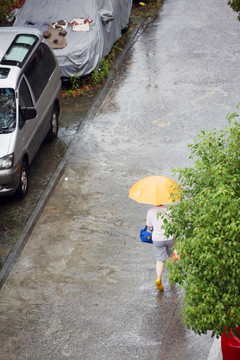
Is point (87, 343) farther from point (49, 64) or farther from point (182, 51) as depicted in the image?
point (182, 51)

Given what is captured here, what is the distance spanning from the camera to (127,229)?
35.2 feet

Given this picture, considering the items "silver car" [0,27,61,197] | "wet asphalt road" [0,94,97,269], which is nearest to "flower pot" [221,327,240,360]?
"wet asphalt road" [0,94,97,269]

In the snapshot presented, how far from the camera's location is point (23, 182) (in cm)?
1152

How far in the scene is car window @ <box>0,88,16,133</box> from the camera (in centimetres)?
1128

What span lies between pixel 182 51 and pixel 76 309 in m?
10.6

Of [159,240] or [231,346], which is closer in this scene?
[231,346]

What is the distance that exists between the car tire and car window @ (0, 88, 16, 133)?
185cm

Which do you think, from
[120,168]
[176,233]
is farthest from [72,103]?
[176,233]

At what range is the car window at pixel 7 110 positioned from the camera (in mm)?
11283

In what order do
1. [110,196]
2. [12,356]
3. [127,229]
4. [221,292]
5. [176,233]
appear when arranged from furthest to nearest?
[110,196]
[127,229]
[12,356]
[176,233]
[221,292]

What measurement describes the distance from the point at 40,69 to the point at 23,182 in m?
2.49

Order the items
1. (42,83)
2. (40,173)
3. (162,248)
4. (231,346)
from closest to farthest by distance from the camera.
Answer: (231,346) → (162,248) → (40,173) → (42,83)

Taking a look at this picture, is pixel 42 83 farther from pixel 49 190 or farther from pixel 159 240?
pixel 159 240

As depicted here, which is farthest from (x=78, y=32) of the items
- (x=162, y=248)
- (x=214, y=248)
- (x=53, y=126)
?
(x=214, y=248)
